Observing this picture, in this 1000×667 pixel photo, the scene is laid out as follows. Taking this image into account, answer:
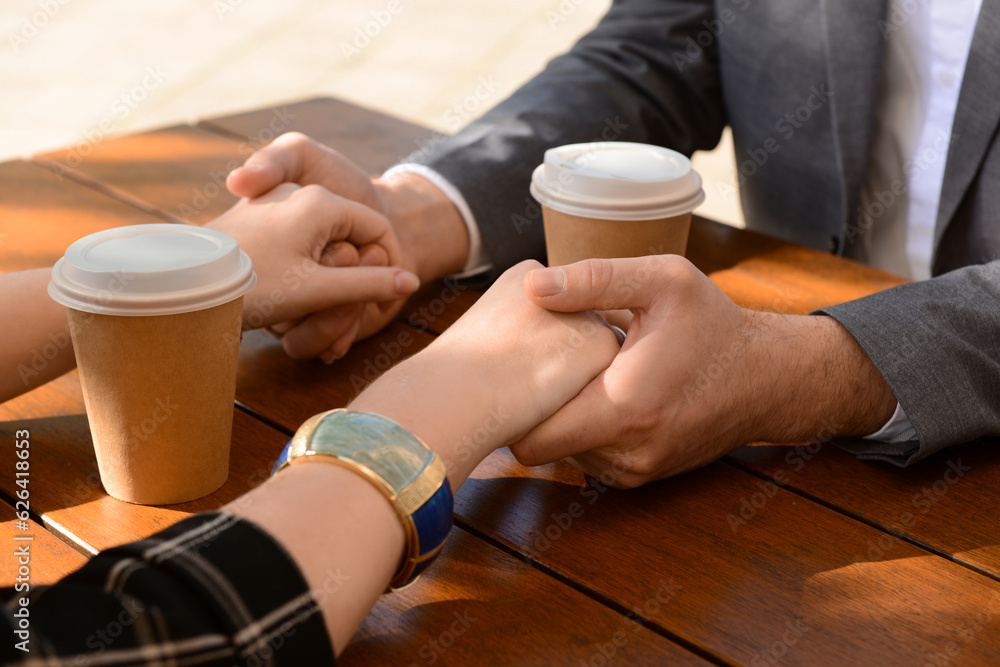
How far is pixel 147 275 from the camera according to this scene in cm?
72

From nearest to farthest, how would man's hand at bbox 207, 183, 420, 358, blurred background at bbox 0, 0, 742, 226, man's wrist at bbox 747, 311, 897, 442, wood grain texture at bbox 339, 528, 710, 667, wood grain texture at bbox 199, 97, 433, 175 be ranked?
wood grain texture at bbox 339, 528, 710, 667
man's wrist at bbox 747, 311, 897, 442
man's hand at bbox 207, 183, 420, 358
wood grain texture at bbox 199, 97, 433, 175
blurred background at bbox 0, 0, 742, 226

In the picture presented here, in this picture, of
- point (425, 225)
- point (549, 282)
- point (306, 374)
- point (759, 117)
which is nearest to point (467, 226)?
point (425, 225)

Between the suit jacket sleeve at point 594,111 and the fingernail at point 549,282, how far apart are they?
50 centimetres

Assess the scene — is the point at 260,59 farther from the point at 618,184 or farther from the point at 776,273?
the point at 618,184

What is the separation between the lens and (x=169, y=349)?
766 millimetres

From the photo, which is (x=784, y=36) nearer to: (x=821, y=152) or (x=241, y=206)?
(x=821, y=152)

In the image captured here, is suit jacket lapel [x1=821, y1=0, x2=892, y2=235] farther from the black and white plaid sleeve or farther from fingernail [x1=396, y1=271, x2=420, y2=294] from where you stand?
the black and white plaid sleeve

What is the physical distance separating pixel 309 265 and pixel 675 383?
0.48m

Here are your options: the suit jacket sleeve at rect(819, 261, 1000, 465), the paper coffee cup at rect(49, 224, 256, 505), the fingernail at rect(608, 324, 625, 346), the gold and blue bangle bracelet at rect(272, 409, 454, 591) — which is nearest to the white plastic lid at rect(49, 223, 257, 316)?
the paper coffee cup at rect(49, 224, 256, 505)

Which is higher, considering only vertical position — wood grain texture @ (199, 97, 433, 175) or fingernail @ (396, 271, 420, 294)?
fingernail @ (396, 271, 420, 294)

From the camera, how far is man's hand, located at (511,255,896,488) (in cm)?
83

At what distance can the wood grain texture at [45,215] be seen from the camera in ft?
4.25

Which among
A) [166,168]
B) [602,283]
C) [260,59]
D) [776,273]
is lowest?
[260,59]

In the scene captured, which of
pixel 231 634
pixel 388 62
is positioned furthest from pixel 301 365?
pixel 388 62
